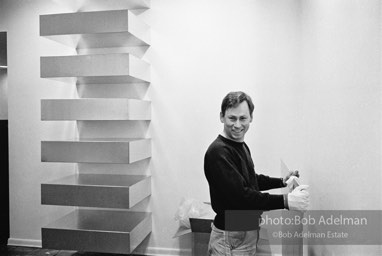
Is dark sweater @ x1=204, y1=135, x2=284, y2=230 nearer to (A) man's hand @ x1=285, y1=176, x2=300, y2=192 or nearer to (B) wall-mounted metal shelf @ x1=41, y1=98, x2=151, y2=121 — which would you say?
(A) man's hand @ x1=285, y1=176, x2=300, y2=192

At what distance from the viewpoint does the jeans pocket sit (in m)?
1.54

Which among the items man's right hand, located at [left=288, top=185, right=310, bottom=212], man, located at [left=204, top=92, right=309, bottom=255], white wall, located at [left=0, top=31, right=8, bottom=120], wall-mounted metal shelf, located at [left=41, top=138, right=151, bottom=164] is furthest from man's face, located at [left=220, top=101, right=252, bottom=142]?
white wall, located at [left=0, top=31, right=8, bottom=120]

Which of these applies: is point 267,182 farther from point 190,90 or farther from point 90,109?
point 90,109

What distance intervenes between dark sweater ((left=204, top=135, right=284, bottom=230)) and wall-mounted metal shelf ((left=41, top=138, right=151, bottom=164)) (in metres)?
1.20

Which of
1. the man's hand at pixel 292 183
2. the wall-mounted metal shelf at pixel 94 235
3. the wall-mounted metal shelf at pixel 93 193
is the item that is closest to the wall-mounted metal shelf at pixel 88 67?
the wall-mounted metal shelf at pixel 93 193

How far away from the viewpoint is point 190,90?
2.92 metres

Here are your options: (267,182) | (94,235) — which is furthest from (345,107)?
(94,235)

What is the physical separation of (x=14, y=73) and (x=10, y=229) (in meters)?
1.54

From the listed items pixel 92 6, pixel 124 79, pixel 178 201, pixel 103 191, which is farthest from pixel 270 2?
pixel 103 191

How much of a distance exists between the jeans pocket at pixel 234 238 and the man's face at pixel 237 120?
444 mm

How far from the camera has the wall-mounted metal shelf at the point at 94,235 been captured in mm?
2549

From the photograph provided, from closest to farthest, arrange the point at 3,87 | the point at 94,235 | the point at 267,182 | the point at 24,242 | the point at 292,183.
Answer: the point at 292,183 < the point at 267,182 < the point at 94,235 < the point at 24,242 < the point at 3,87

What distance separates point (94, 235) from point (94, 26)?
64.3 inches

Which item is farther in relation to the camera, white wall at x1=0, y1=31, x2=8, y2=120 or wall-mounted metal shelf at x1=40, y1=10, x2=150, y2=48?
white wall at x1=0, y1=31, x2=8, y2=120
